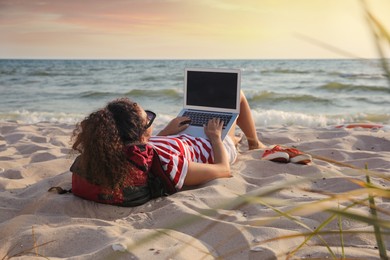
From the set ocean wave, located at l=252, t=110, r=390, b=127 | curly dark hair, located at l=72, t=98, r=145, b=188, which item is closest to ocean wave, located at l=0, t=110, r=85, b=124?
ocean wave, located at l=252, t=110, r=390, b=127

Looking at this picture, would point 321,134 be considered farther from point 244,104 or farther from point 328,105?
point 328,105

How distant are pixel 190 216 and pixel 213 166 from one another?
179cm

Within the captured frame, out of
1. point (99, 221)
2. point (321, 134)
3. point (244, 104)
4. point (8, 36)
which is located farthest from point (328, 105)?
point (8, 36)

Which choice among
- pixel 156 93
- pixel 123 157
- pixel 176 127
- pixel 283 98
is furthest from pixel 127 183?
pixel 156 93

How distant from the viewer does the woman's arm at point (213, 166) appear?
3.32 m

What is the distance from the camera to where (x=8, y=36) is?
2275 cm

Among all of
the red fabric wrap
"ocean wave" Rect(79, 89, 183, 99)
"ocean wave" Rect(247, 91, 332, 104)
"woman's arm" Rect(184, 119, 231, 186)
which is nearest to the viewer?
the red fabric wrap

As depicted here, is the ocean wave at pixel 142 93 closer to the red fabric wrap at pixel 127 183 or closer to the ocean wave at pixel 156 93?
the ocean wave at pixel 156 93

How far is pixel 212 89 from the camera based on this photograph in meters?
4.21

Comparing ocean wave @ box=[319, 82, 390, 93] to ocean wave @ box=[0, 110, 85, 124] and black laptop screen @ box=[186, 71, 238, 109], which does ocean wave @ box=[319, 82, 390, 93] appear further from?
black laptop screen @ box=[186, 71, 238, 109]

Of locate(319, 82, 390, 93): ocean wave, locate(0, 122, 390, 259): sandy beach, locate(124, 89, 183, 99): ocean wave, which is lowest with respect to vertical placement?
locate(124, 89, 183, 99): ocean wave

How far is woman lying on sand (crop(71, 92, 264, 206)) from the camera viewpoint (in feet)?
9.57

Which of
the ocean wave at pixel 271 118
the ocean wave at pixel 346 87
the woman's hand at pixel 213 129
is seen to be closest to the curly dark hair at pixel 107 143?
the woman's hand at pixel 213 129

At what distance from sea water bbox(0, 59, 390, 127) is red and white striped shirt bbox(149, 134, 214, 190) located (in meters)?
4.05
